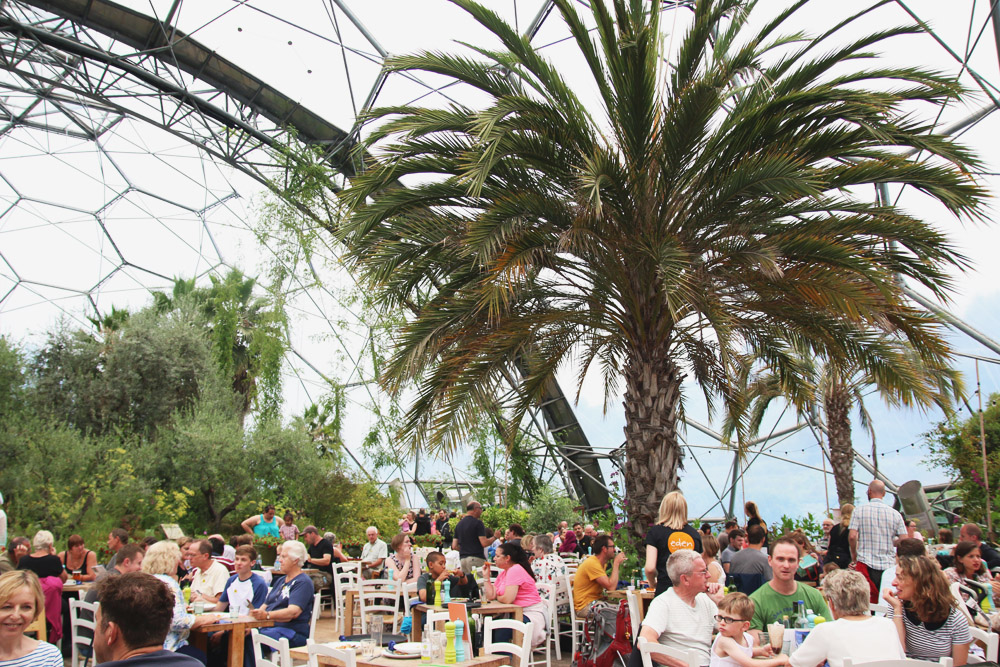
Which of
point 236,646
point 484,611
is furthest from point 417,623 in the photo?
point 236,646

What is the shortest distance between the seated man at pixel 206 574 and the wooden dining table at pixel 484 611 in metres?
2.17

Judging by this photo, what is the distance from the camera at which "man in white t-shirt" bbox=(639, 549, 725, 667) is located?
16.5 ft

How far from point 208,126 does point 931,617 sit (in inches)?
844

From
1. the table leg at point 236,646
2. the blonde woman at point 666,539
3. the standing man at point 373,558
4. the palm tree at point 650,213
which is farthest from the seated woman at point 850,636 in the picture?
the standing man at point 373,558

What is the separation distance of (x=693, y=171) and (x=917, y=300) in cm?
991

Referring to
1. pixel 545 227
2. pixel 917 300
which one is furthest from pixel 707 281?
pixel 917 300

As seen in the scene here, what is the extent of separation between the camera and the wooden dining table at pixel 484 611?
729cm

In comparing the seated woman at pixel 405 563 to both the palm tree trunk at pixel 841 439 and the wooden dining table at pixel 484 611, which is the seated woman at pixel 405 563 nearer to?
the wooden dining table at pixel 484 611

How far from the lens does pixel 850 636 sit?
406 cm

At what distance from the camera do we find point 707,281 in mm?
8883

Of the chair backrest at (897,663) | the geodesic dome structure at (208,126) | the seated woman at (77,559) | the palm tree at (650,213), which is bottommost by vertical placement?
the chair backrest at (897,663)

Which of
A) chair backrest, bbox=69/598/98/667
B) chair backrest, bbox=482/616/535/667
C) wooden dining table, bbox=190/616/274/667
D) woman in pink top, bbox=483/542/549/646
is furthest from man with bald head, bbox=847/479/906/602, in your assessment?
chair backrest, bbox=69/598/98/667

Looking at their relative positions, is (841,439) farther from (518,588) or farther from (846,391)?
(518,588)

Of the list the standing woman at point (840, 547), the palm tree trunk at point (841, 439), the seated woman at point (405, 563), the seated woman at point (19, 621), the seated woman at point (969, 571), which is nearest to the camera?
the seated woman at point (19, 621)
